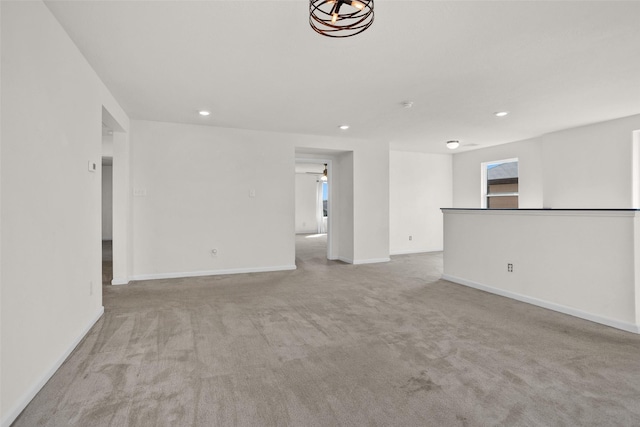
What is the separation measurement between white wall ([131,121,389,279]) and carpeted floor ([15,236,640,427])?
1.36 meters

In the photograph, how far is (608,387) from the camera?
204cm

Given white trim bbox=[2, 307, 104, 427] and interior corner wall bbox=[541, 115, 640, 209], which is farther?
interior corner wall bbox=[541, 115, 640, 209]

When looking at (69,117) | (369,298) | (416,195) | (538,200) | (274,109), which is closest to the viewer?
(69,117)

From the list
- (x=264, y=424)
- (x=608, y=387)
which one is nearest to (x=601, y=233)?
(x=608, y=387)

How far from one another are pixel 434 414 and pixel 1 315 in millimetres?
2203

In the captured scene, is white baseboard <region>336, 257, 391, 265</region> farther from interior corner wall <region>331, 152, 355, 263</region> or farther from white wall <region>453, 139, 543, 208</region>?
white wall <region>453, 139, 543, 208</region>

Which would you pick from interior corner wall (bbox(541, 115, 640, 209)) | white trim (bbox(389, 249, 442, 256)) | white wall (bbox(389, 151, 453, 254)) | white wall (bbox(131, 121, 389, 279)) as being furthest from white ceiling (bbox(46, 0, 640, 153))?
white trim (bbox(389, 249, 442, 256))

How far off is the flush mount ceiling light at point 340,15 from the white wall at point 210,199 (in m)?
3.50

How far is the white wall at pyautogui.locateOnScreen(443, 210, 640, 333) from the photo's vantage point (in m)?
3.09

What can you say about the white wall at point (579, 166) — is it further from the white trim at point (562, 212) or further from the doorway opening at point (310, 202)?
the doorway opening at point (310, 202)

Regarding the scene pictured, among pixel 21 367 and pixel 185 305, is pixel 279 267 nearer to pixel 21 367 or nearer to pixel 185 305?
pixel 185 305

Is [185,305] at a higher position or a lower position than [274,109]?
lower

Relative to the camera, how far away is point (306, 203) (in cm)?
1329

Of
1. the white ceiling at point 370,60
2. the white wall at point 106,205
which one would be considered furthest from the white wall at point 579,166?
the white wall at point 106,205
